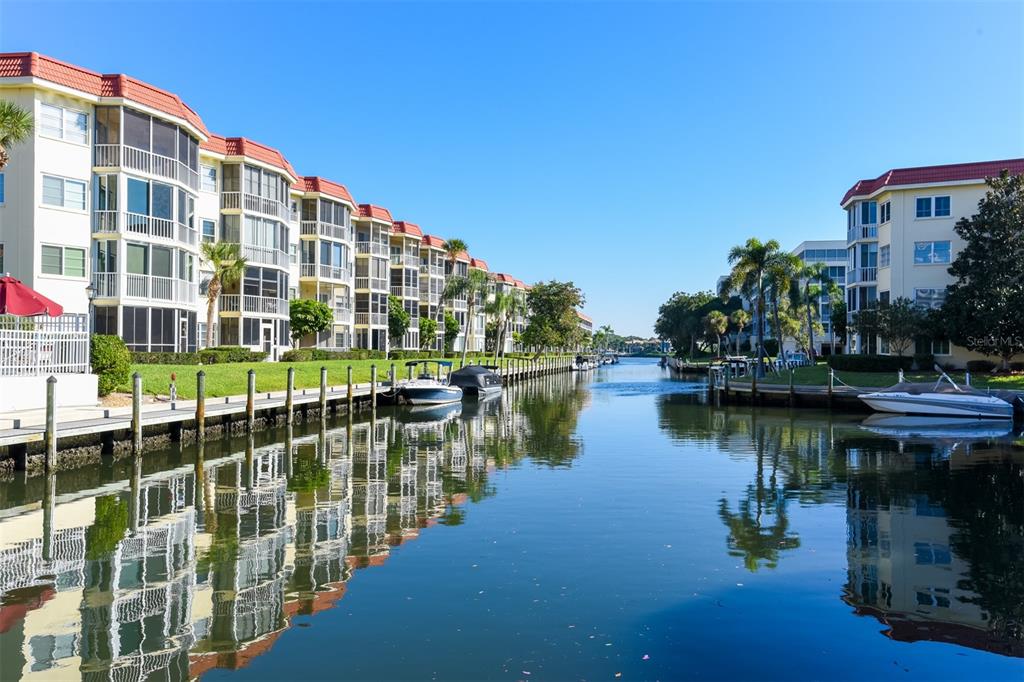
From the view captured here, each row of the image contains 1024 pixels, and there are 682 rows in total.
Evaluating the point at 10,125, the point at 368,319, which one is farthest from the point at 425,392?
the point at 368,319

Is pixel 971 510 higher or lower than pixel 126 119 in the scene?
lower

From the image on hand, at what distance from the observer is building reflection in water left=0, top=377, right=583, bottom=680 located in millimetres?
9281

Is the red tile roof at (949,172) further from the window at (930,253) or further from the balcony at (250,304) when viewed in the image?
the balcony at (250,304)

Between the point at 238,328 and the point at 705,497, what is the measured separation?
125 ft

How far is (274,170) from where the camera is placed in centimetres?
5216

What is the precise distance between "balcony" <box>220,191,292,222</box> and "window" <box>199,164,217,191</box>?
2.64 feet

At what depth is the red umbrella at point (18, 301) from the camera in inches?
927

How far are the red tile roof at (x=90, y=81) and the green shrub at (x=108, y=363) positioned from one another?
1418cm

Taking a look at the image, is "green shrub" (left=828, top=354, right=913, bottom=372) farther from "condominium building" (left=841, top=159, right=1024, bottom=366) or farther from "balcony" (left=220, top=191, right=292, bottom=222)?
"balcony" (left=220, top=191, right=292, bottom=222)

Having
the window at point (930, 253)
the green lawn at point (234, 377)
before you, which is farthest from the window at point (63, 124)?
the window at point (930, 253)

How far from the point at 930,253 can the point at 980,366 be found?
804 centimetres

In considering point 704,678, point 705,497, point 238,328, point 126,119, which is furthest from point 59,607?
point 238,328

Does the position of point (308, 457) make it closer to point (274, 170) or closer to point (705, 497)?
point (705, 497)

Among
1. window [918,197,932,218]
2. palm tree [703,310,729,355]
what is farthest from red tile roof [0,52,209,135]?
palm tree [703,310,729,355]
